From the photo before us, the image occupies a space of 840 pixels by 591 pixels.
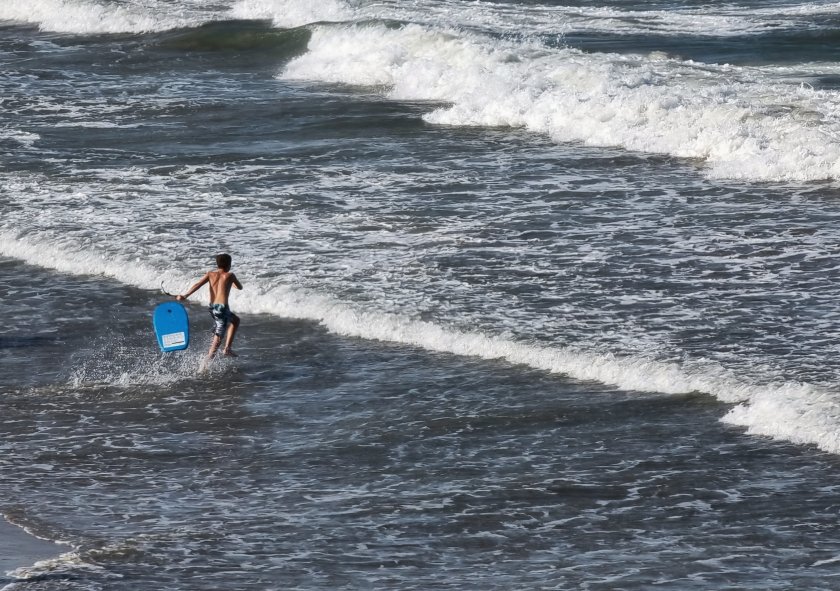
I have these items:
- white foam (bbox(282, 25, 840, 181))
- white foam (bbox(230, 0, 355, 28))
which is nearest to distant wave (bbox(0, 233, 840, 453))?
white foam (bbox(282, 25, 840, 181))

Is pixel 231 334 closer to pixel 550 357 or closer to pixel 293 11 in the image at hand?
pixel 550 357

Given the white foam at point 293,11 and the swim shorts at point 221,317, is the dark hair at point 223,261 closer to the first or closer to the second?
the swim shorts at point 221,317

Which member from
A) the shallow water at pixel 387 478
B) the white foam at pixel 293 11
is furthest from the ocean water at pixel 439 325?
the white foam at pixel 293 11

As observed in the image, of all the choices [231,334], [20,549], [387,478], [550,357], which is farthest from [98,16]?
[20,549]

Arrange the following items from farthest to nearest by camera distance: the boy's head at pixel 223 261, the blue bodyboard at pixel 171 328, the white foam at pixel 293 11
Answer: the white foam at pixel 293 11, the boy's head at pixel 223 261, the blue bodyboard at pixel 171 328

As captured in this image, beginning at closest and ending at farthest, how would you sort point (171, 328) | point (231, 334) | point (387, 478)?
point (387, 478)
point (171, 328)
point (231, 334)

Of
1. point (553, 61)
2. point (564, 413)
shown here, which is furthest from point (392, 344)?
point (553, 61)

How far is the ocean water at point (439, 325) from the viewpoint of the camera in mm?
9555

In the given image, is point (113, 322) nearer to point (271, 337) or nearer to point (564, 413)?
point (271, 337)

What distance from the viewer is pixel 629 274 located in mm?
15461

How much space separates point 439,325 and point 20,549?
5.65 meters

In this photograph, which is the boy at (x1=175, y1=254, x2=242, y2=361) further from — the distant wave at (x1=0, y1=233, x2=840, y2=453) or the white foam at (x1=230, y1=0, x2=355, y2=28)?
the white foam at (x1=230, y1=0, x2=355, y2=28)

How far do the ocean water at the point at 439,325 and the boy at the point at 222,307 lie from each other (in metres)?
0.30

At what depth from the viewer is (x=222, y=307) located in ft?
45.1
